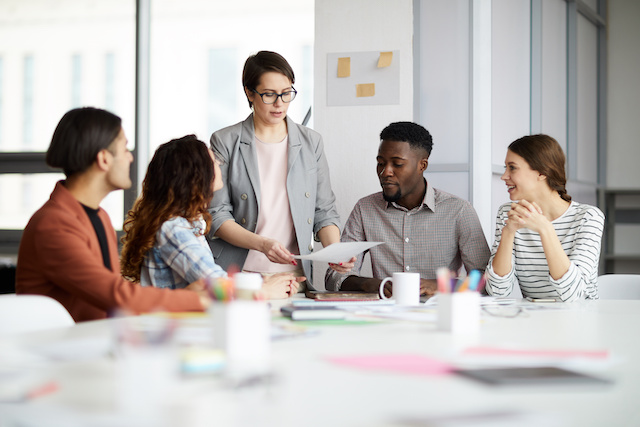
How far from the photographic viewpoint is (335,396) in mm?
823

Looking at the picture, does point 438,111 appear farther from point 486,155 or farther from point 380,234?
point 380,234

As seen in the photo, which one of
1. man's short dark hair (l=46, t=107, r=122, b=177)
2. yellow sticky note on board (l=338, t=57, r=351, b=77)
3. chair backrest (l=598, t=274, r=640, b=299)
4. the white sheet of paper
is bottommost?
chair backrest (l=598, t=274, r=640, b=299)

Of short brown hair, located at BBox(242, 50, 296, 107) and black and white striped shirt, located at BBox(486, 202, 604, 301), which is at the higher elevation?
short brown hair, located at BBox(242, 50, 296, 107)

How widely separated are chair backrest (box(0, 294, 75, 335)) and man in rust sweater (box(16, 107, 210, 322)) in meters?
0.13

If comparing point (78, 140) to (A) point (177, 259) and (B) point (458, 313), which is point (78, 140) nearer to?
(A) point (177, 259)

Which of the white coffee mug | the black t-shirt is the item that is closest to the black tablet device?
the white coffee mug

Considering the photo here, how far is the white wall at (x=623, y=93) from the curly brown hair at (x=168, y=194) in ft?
14.7

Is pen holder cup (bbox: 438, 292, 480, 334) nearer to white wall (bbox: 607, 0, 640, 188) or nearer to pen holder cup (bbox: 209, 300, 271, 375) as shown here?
pen holder cup (bbox: 209, 300, 271, 375)

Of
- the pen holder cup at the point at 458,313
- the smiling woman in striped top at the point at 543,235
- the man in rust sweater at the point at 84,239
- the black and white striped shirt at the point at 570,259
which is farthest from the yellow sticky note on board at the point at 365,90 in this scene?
the pen holder cup at the point at 458,313

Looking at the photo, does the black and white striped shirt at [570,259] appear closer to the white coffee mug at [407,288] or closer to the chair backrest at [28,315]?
the white coffee mug at [407,288]

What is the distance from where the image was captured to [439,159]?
3.26 metres

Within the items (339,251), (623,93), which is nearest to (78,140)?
(339,251)

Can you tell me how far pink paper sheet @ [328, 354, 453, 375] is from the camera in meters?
0.97

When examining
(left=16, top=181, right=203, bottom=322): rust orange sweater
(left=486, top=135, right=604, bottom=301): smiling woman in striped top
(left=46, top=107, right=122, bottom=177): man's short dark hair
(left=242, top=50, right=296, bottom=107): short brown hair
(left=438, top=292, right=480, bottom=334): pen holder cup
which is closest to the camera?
(left=438, top=292, right=480, bottom=334): pen holder cup
